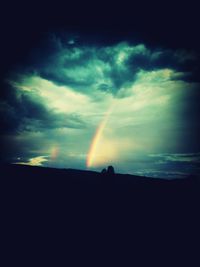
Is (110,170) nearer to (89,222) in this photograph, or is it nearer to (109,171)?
(109,171)

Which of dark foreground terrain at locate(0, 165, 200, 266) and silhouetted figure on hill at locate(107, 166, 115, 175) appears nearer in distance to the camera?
dark foreground terrain at locate(0, 165, 200, 266)

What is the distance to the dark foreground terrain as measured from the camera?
Answer: 23.0 ft

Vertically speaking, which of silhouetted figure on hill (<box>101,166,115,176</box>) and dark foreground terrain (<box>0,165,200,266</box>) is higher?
silhouetted figure on hill (<box>101,166,115,176</box>)

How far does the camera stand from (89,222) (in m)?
8.37

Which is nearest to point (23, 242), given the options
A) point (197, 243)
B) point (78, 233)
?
point (78, 233)

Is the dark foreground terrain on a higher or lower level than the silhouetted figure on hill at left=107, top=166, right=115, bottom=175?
lower

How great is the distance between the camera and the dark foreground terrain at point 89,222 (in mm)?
7008

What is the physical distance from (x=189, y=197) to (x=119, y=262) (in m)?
6.81

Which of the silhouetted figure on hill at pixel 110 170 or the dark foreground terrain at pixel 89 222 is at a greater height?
the silhouetted figure on hill at pixel 110 170

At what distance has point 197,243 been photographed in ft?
29.6

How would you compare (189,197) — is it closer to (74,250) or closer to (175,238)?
→ (175,238)

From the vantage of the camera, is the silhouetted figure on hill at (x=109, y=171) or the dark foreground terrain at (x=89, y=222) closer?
the dark foreground terrain at (x=89, y=222)

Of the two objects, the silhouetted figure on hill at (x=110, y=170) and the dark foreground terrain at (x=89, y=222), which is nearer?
the dark foreground terrain at (x=89, y=222)

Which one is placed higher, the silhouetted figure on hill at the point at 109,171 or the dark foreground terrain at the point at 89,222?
the silhouetted figure on hill at the point at 109,171
